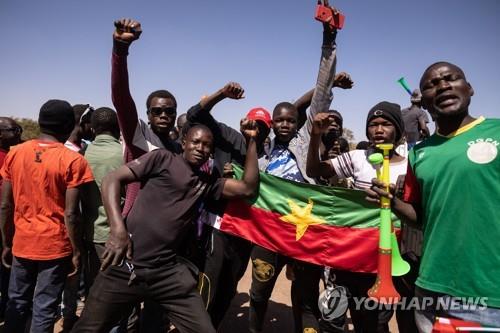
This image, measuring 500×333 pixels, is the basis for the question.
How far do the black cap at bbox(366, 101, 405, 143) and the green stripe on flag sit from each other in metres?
0.68

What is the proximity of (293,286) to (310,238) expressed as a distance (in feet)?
1.74

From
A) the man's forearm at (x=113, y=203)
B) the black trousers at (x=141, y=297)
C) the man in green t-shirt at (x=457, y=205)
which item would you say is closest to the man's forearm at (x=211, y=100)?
the man's forearm at (x=113, y=203)

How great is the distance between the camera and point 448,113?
75.0 inches

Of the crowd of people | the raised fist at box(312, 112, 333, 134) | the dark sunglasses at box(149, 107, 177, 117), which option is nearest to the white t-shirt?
the crowd of people

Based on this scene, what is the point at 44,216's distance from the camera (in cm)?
295

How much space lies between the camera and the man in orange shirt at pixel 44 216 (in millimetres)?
2889

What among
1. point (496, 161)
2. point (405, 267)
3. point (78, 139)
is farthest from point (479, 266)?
point (78, 139)

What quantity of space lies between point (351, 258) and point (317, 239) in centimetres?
36

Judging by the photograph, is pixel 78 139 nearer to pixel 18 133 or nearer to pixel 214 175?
pixel 18 133

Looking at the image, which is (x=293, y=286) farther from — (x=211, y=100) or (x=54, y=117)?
(x=54, y=117)

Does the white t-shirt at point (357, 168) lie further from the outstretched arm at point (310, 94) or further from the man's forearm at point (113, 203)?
the man's forearm at point (113, 203)

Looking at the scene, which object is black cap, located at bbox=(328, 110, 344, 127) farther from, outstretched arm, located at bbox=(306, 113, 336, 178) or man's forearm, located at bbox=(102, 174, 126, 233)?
man's forearm, located at bbox=(102, 174, 126, 233)

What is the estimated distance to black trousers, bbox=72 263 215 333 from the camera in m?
2.41

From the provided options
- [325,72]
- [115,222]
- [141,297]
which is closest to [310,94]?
[325,72]
